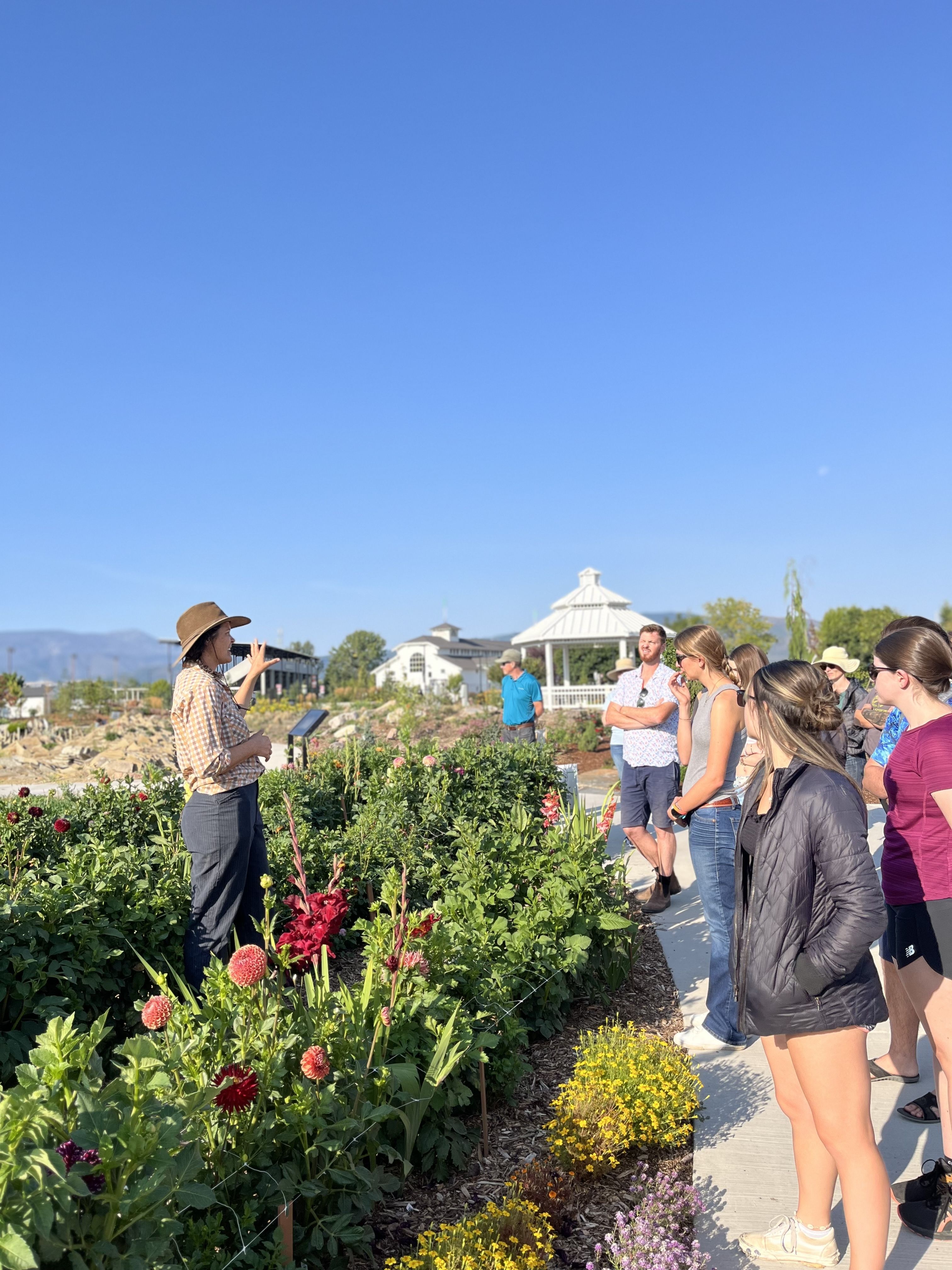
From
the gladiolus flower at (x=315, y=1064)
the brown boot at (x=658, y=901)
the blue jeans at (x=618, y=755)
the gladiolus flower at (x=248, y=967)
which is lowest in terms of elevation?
the brown boot at (x=658, y=901)

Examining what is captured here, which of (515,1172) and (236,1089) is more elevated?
(236,1089)

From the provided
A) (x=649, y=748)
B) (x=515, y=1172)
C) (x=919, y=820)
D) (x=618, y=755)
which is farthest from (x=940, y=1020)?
(x=618, y=755)

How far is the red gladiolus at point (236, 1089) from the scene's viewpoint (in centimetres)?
178

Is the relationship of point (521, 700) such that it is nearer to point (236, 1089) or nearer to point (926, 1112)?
point (926, 1112)

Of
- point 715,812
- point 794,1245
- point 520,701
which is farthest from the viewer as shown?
point 520,701

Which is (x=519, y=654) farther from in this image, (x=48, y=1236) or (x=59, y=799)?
(x=48, y=1236)

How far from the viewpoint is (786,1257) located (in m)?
2.31

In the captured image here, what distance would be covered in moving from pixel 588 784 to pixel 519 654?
4318 millimetres

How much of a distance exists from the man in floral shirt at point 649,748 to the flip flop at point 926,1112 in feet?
7.47

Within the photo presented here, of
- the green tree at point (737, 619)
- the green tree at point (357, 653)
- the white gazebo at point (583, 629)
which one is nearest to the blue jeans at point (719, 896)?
the white gazebo at point (583, 629)

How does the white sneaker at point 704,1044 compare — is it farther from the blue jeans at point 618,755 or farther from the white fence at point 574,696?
the white fence at point 574,696

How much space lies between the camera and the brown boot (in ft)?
18.2

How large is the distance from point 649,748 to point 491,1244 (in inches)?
135

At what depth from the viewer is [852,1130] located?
2.06 meters
